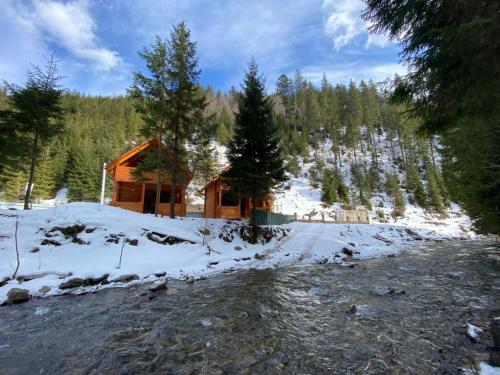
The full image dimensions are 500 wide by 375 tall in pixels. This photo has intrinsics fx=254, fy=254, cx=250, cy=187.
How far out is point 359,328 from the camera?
16.4ft

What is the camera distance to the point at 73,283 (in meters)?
7.73

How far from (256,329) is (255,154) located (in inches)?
487

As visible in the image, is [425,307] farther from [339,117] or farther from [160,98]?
[339,117]

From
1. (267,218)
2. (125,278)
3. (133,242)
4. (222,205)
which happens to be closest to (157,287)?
(125,278)

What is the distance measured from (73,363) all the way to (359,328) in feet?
16.2

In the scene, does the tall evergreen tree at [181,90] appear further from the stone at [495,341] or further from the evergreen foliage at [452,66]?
the stone at [495,341]

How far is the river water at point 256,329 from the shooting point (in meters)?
3.78

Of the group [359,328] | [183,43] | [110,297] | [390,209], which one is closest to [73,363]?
[110,297]

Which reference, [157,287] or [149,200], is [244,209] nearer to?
[149,200]

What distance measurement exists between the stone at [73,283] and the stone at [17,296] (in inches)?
34.8

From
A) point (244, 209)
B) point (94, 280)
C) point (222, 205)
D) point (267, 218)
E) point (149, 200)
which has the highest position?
point (149, 200)

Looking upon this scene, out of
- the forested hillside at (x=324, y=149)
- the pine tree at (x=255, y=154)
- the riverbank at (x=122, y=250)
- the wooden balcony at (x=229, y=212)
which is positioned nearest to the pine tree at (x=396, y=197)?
the forested hillside at (x=324, y=149)

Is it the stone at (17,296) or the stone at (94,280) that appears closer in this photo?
the stone at (17,296)

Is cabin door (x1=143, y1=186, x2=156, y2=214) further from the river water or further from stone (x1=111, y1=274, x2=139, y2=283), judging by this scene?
the river water
